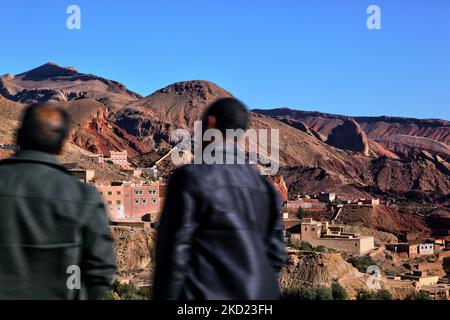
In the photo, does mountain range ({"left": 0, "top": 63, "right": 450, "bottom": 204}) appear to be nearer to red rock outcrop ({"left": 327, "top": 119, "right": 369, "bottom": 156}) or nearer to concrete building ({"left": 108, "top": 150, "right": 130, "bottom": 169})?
red rock outcrop ({"left": 327, "top": 119, "right": 369, "bottom": 156})

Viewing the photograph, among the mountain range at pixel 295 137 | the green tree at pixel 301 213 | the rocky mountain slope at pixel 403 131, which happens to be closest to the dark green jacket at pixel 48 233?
the mountain range at pixel 295 137

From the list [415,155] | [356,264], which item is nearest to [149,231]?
[356,264]

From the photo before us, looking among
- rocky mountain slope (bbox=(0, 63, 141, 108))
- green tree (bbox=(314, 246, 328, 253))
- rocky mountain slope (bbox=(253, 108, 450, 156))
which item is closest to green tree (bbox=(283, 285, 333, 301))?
green tree (bbox=(314, 246, 328, 253))

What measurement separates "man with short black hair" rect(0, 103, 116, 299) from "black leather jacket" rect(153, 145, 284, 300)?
12.2 inches

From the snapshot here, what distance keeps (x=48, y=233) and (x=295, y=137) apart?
118 m

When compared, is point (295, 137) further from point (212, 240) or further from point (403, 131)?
point (212, 240)

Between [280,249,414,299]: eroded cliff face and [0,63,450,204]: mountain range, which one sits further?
[0,63,450,204]: mountain range

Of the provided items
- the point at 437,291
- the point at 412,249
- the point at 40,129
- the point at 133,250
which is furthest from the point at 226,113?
the point at 412,249

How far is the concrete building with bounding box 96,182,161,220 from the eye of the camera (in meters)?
34.3

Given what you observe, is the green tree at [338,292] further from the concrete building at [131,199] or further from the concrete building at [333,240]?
the concrete building at [333,240]

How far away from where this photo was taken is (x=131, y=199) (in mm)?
35812

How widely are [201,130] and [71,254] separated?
3.11 ft
